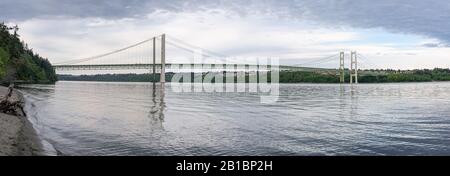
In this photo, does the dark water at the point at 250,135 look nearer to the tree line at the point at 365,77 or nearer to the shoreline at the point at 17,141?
the shoreline at the point at 17,141

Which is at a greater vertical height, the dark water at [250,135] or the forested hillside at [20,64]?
the forested hillside at [20,64]

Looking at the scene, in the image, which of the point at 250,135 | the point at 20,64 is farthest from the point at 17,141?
the point at 20,64

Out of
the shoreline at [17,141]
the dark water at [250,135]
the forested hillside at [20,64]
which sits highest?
the forested hillside at [20,64]

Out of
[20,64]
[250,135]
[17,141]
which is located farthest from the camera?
[20,64]

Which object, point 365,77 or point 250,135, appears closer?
point 250,135

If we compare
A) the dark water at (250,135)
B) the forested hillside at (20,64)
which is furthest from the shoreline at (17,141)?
the forested hillside at (20,64)

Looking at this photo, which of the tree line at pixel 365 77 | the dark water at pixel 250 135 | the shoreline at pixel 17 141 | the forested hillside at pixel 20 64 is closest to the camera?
the shoreline at pixel 17 141

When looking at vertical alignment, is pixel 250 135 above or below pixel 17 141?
below

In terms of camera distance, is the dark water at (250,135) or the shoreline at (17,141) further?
the dark water at (250,135)

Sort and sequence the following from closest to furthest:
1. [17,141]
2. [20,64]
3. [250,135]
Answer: [17,141], [250,135], [20,64]

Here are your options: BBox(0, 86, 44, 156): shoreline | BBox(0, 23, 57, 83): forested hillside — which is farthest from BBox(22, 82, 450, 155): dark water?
BBox(0, 23, 57, 83): forested hillside

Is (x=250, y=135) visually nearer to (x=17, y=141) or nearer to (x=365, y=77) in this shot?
(x=17, y=141)

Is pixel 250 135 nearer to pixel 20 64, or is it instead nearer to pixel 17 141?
pixel 17 141
